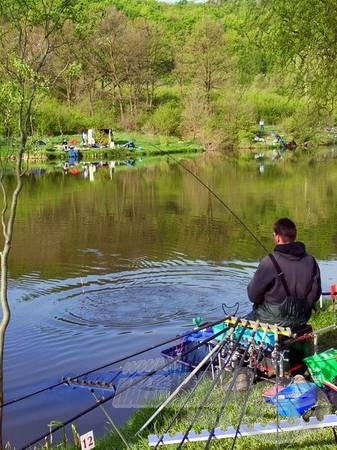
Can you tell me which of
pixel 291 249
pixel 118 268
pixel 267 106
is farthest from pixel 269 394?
pixel 267 106

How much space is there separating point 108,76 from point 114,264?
47251 mm

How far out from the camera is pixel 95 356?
27.4 ft

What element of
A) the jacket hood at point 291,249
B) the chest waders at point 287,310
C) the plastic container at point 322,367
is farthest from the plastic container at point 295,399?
the jacket hood at point 291,249

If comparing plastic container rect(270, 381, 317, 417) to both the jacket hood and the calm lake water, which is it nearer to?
the jacket hood

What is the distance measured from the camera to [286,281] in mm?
5008

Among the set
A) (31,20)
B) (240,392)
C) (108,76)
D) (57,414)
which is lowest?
(57,414)

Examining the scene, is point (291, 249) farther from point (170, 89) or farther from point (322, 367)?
point (170, 89)

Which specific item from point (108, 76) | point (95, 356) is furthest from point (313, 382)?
point (108, 76)

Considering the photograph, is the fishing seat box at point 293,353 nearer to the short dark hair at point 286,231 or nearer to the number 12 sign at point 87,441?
the short dark hair at point 286,231

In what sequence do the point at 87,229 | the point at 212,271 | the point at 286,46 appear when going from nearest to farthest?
the point at 286,46, the point at 212,271, the point at 87,229

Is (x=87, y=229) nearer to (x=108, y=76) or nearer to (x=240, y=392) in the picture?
→ (x=240, y=392)

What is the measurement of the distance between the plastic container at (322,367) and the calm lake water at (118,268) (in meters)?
2.27

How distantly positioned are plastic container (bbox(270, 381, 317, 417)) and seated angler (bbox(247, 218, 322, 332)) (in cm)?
Answer: 76

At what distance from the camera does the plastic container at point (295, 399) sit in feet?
13.9
